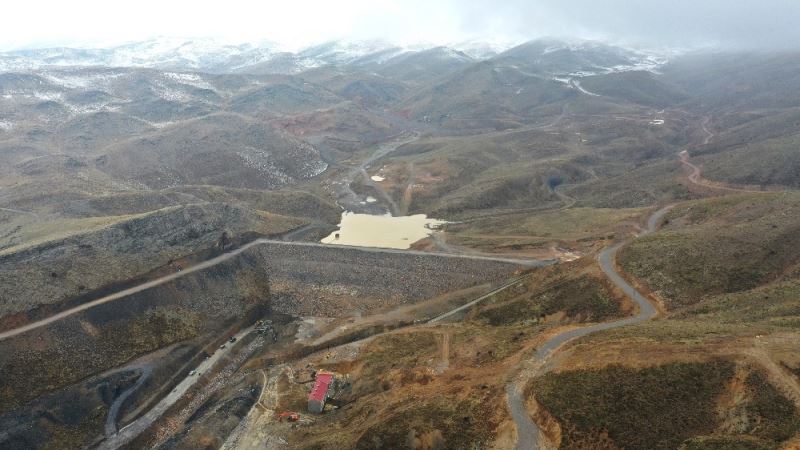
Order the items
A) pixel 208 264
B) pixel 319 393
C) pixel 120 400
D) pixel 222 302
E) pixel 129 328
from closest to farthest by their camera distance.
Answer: pixel 319 393 < pixel 120 400 < pixel 129 328 < pixel 222 302 < pixel 208 264

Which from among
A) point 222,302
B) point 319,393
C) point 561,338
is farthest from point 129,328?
point 561,338

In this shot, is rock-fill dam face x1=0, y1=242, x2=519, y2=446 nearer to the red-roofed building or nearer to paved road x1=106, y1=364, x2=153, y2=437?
paved road x1=106, y1=364, x2=153, y2=437

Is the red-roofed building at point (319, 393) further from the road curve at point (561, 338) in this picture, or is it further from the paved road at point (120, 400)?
the paved road at point (120, 400)

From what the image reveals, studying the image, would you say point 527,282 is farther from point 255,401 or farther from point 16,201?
point 16,201

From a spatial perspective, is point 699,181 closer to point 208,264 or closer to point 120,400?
point 208,264

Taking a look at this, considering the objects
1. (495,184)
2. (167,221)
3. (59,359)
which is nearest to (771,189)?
(495,184)

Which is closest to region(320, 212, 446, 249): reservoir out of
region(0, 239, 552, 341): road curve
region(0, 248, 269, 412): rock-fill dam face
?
region(0, 239, 552, 341): road curve
